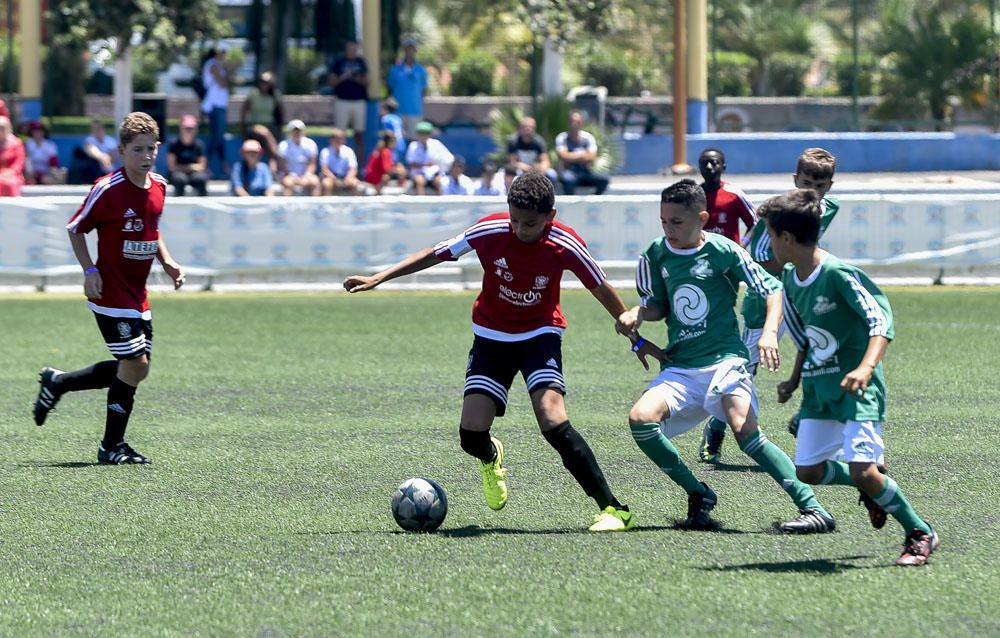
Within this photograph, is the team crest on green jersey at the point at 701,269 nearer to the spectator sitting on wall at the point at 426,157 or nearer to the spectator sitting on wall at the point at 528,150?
the spectator sitting on wall at the point at 528,150

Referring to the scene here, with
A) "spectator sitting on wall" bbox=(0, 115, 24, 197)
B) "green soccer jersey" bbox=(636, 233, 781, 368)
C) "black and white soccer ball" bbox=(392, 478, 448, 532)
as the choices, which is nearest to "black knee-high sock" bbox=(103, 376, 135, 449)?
"black and white soccer ball" bbox=(392, 478, 448, 532)

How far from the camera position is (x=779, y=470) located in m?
7.01

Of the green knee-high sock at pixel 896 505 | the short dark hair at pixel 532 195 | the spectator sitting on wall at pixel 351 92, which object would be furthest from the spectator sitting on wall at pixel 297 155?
the green knee-high sock at pixel 896 505

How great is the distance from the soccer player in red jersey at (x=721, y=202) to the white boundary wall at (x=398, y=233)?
7.82 metres

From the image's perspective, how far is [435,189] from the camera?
864 inches

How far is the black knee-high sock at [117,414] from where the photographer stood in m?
8.99

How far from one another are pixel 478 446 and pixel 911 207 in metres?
12.0

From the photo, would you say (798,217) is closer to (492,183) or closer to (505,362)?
(505,362)

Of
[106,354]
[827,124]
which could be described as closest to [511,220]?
[106,354]

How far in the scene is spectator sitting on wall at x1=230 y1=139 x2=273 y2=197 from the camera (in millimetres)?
21234

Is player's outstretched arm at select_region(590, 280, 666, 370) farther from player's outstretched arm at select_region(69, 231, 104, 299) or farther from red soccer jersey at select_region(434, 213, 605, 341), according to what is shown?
player's outstretched arm at select_region(69, 231, 104, 299)

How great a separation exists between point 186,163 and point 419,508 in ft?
52.5

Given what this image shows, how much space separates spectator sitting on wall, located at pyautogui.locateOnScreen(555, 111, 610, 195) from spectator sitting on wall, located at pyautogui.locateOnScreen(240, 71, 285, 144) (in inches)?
195

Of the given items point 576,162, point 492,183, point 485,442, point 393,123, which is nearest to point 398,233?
point 492,183
